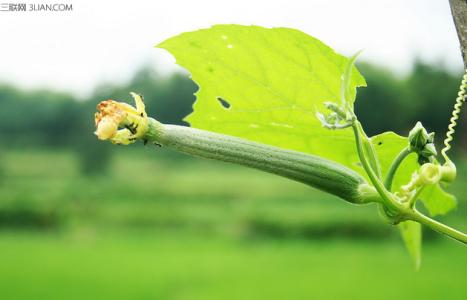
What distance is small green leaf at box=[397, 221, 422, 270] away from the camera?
0.92 metres

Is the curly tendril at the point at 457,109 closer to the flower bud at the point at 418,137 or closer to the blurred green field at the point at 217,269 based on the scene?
the flower bud at the point at 418,137

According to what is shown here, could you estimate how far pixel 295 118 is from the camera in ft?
2.65

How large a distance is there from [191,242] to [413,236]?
73.4 feet

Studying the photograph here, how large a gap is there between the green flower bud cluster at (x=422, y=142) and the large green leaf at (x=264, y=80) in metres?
0.10

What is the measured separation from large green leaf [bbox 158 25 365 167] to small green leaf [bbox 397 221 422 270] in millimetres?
151

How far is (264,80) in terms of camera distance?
769 mm

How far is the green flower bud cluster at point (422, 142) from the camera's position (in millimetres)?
655

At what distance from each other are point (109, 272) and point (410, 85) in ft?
40.7

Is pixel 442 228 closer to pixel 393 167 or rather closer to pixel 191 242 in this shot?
pixel 393 167

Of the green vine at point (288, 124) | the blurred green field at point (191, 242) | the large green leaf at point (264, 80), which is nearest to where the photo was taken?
the green vine at point (288, 124)

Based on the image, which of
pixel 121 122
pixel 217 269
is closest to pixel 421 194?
pixel 121 122

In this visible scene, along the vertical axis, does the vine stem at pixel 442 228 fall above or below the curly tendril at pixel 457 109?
below

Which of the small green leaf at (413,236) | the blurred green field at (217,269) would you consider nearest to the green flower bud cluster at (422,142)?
the small green leaf at (413,236)

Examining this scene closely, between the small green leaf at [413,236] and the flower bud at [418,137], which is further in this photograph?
the small green leaf at [413,236]
